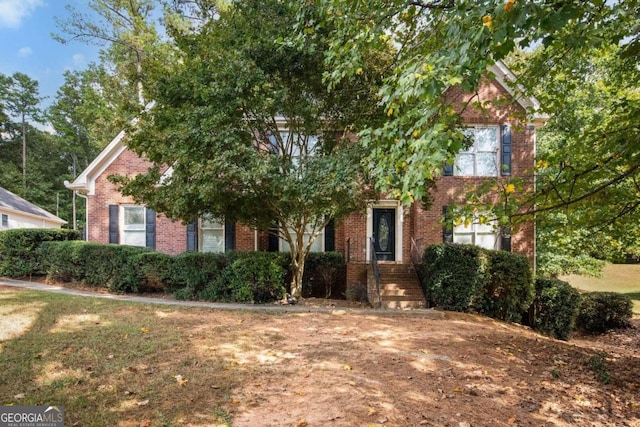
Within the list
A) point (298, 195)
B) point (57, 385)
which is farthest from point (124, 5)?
point (57, 385)

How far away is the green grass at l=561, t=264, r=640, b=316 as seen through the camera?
20406 millimetres

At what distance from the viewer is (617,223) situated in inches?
238

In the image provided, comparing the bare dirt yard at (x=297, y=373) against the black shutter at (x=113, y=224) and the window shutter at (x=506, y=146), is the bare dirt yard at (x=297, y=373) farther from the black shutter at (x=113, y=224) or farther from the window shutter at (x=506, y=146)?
the window shutter at (x=506, y=146)

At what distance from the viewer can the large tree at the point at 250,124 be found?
7.65 m

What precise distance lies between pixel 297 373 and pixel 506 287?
7.24 metres

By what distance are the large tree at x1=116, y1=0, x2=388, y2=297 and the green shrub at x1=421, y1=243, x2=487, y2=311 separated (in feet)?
8.82

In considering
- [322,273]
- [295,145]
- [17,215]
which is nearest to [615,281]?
[322,273]

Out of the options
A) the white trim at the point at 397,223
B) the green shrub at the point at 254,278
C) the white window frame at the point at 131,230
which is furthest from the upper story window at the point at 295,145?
the white window frame at the point at 131,230

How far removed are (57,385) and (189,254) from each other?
6.35m

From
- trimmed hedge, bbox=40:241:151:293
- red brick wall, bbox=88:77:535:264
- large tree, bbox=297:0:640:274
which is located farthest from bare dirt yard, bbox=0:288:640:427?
red brick wall, bbox=88:77:535:264

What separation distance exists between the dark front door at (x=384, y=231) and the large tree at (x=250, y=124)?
3.84 metres

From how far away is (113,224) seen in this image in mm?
13516

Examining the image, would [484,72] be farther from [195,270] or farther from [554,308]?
[195,270]

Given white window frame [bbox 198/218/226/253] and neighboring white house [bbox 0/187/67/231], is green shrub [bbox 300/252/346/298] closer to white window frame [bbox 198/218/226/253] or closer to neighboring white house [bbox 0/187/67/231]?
white window frame [bbox 198/218/226/253]
